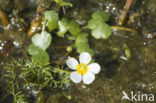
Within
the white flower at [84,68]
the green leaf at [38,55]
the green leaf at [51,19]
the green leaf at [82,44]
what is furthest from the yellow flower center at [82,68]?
the green leaf at [51,19]

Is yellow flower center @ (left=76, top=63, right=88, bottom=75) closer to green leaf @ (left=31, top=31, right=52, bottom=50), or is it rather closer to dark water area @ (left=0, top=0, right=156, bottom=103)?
dark water area @ (left=0, top=0, right=156, bottom=103)

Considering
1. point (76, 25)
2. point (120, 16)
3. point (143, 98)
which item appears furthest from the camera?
point (120, 16)

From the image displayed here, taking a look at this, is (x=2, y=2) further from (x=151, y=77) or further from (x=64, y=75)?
(x=151, y=77)

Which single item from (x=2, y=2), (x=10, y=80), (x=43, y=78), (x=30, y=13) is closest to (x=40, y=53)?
(x=43, y=78)

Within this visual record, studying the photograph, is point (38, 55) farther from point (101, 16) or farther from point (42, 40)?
point (101, 16)

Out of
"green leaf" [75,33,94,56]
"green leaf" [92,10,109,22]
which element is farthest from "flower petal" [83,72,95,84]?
"green leaf" [92,10,109,22]

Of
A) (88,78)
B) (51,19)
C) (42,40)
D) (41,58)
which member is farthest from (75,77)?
(51,19)
